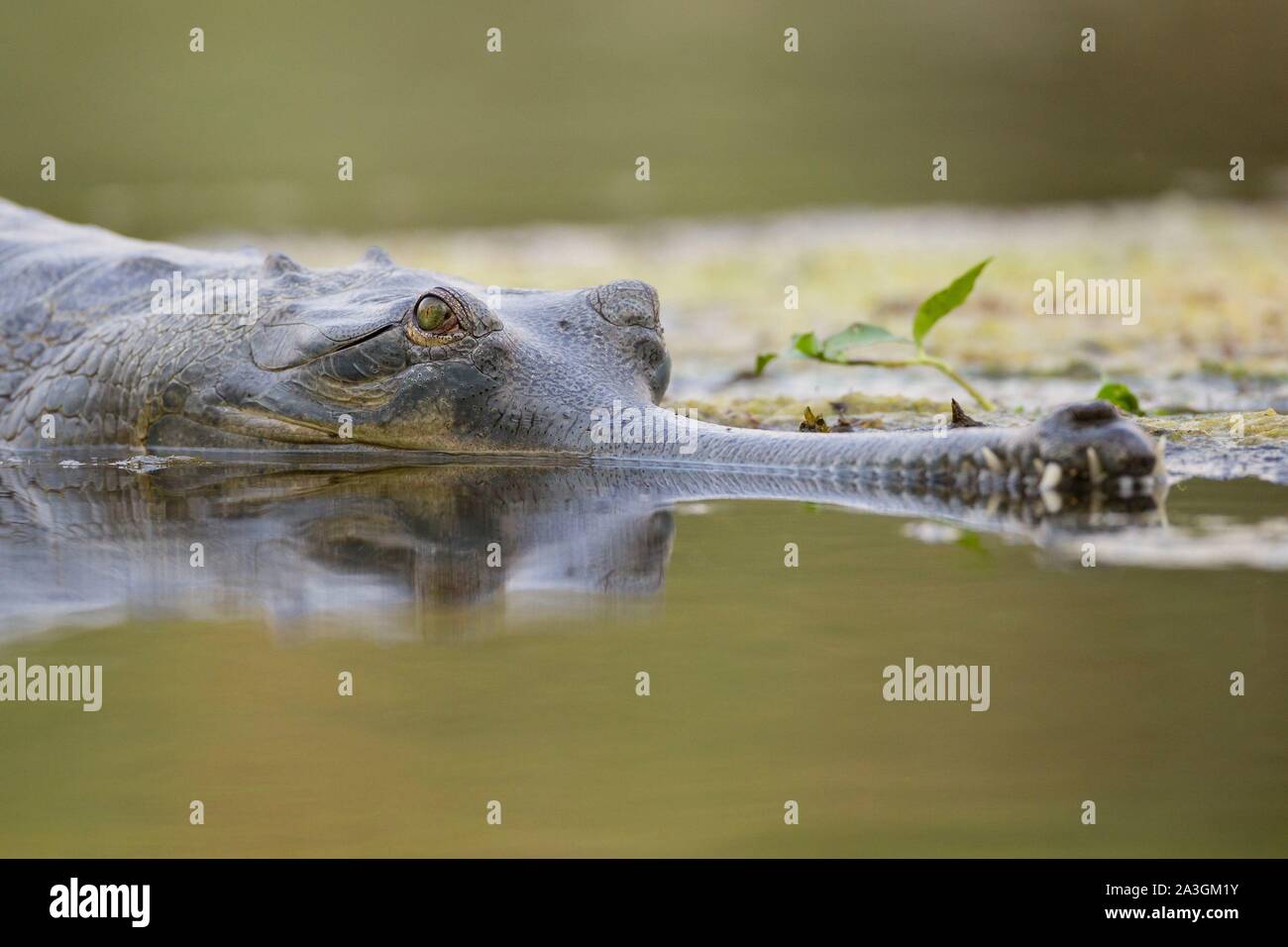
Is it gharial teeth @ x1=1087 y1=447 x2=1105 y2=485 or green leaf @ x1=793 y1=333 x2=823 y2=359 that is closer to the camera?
gharial teeth @ x1=1087 y1=447 x2=1105 y2=485

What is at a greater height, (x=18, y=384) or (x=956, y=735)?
(x=18, y=384)

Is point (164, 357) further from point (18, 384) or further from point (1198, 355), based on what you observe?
point (1198, 355)

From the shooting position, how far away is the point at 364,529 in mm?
4824

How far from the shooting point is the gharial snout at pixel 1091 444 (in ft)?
15.3

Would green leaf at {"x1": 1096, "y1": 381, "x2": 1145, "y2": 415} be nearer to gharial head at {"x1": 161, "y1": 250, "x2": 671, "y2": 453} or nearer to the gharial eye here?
gharial head at {"x1": 161, "y1": 250, "x2": 671, "y2": 453}

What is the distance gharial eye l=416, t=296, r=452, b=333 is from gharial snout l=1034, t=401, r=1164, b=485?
2.31m

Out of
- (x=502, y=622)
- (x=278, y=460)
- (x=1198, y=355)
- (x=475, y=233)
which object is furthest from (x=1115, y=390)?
(x=475, y=233)

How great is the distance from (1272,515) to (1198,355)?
15.0ft

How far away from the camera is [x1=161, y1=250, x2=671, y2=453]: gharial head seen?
6.06m

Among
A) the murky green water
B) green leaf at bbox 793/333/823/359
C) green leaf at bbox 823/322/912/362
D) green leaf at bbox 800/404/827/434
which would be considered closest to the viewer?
the murky green water

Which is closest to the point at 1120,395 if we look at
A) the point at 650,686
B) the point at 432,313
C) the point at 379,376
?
the point at 432,313

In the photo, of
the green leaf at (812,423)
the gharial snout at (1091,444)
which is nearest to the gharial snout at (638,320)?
the green leaf at (812,423)

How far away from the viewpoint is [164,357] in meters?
6.75

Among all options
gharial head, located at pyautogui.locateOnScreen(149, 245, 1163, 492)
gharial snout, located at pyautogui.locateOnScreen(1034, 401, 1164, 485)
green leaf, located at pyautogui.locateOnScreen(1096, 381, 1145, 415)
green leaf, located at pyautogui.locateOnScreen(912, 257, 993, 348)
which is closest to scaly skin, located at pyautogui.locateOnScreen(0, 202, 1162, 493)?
gharial head, located at pyautogui.locateOnScreen(149, 245, 1163, 492)
